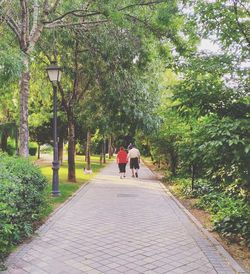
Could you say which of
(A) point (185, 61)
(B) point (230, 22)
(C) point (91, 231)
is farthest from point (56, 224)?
(B) point (230, 22)

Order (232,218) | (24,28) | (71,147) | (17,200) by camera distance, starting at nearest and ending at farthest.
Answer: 1. (17,200)
2. (232,218)
3. (24,28)
4. (71,147)

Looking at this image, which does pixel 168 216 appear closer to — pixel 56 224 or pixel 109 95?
pixel 56 224

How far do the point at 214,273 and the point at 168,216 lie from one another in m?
4.39

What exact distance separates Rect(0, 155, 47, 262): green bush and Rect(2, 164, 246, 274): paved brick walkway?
32 centimetres

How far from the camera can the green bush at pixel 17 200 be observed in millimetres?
4897

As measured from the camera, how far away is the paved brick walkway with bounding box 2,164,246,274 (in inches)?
214

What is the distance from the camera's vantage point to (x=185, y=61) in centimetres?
763

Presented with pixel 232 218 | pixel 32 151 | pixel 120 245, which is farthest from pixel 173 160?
pixel 32 151

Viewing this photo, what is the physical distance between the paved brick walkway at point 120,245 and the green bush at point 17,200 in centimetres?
32

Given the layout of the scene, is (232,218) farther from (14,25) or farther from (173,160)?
(173,160)

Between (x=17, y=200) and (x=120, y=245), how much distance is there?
6.58 feet

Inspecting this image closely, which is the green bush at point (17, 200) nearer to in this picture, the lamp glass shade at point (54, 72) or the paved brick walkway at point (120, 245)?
the paved brick walkway at point (120, 245)

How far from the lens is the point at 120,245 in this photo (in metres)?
6.64

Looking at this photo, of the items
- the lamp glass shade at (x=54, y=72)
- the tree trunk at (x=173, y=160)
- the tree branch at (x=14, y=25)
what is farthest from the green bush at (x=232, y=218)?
the tree trunk at (x=173, y=160)
